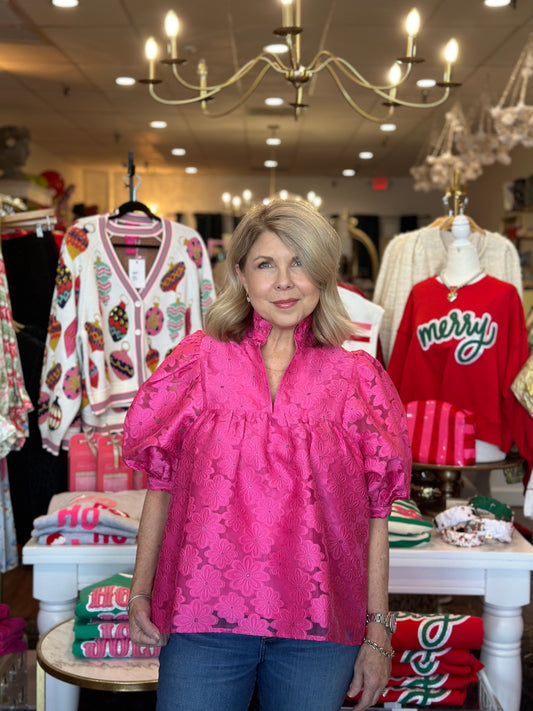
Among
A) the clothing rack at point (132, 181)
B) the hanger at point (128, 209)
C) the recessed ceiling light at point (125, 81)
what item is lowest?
the hanger at point (128, 209)

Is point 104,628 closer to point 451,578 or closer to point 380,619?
point 380,619

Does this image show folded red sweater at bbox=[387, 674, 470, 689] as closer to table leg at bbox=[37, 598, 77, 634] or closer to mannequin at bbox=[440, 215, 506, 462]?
table leg at bbox=[37, 598, 77, 634]

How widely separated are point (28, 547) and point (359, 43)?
16.4ft

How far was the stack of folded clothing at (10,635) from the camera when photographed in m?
2.58

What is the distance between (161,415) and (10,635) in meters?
1.27

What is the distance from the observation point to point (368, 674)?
168 centimetres

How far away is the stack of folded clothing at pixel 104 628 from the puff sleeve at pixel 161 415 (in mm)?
599

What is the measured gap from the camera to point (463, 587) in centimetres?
262

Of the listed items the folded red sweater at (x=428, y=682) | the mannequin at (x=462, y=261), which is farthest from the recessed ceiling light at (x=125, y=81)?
the folded red sweater at (x=428, y=682)

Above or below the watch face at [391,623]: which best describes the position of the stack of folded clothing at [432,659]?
below

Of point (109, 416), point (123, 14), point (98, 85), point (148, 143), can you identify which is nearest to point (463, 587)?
point (109, 416)

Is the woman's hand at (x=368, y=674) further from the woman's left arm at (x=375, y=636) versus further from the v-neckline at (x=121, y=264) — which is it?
the v-neckline at (x=121, y=264)

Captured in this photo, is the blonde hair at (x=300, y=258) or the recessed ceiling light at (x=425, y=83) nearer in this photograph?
the blonde hair at (x=300, y=258)

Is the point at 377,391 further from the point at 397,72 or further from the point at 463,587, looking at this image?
the point at 397,72
